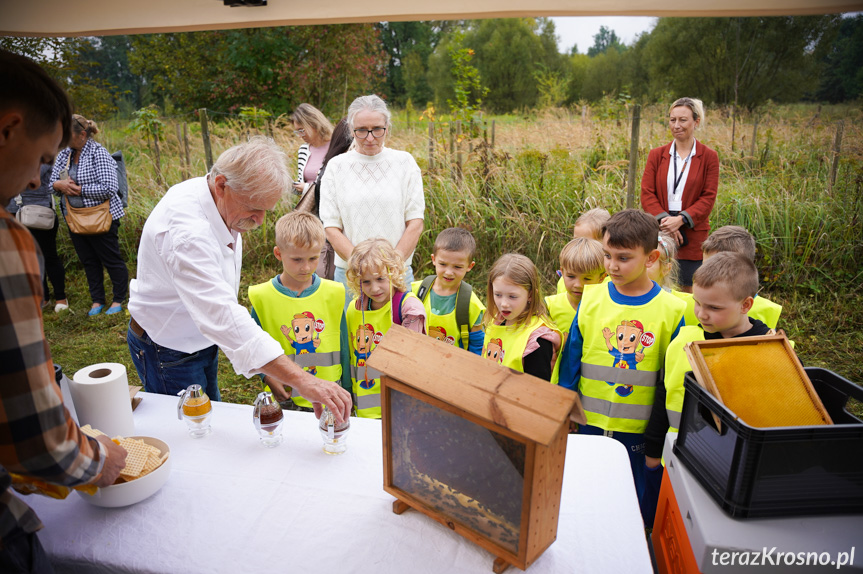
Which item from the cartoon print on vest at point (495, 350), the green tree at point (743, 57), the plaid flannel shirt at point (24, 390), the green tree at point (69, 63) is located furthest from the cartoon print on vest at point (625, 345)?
the green tree at point (743, 57)

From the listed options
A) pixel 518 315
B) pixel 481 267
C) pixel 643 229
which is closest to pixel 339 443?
pixel 518 315

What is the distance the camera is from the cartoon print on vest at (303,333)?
276 centimetres

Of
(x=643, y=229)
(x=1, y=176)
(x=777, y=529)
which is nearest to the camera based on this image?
(x=1, y=176)

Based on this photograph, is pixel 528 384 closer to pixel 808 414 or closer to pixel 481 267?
pixel 808 414

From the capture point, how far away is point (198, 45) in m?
13.5

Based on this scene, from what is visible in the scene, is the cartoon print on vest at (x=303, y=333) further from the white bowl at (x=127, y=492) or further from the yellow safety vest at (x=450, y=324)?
the white bowl at (x=127, y=492)

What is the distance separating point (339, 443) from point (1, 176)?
1164 millimetres

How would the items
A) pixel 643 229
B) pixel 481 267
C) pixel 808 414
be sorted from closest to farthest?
pixel 808 414, pixel 643 229, pixel 481 267

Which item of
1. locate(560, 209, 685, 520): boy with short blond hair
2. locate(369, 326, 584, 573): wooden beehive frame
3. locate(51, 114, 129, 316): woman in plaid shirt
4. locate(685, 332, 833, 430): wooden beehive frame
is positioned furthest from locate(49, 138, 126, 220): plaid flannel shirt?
locate(685, 332, 833, 430): wooden beehive frame

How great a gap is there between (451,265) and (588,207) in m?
3.33

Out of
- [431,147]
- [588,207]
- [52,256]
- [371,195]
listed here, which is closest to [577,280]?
[371,195]

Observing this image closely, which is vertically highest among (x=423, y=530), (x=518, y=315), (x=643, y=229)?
(x=643, y=229)

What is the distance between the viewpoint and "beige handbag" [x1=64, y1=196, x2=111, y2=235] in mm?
5168

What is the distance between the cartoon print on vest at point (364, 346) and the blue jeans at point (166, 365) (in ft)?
2.45
